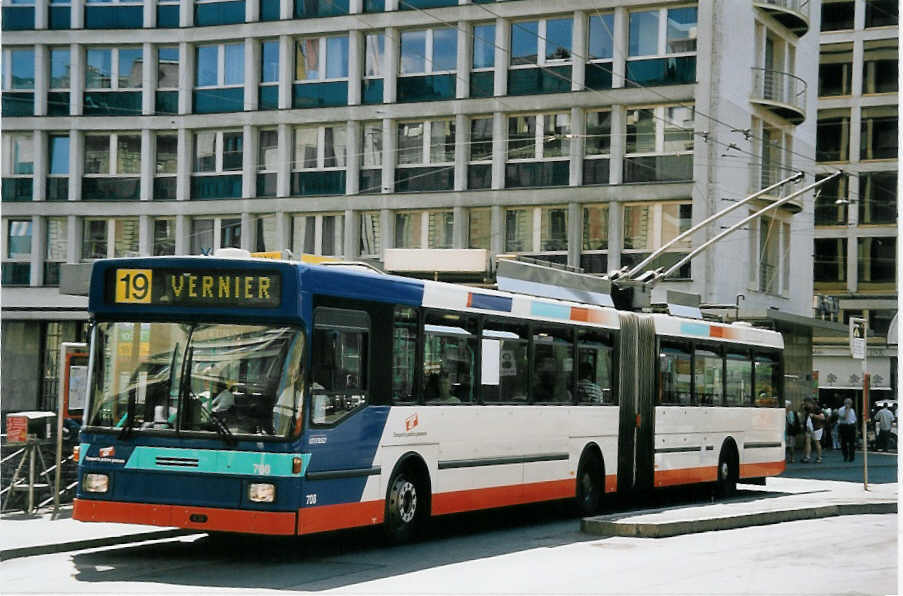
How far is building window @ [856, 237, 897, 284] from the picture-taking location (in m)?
56.2

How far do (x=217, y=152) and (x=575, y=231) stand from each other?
36.6 ft

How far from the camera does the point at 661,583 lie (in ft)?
40.4

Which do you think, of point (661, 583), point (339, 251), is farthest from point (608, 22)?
point (661, 583)

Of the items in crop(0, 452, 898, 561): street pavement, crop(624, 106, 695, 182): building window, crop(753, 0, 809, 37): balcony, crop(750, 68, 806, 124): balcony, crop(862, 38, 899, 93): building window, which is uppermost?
crop(862, 38, 899, 93): building window

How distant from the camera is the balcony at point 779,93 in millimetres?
41281

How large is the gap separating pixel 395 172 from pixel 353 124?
184 centimetres

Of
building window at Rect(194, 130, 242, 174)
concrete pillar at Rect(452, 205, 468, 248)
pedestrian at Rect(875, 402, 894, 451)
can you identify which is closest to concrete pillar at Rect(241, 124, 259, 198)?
building window at Rect(194, 130, 242, 174)

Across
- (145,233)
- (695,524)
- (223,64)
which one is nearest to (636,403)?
(695,524)

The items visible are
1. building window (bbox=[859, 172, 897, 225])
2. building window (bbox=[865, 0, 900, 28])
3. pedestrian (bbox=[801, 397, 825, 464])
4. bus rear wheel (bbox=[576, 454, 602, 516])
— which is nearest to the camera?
bus rear wheel (bbox=[576, 454, 602, 516])

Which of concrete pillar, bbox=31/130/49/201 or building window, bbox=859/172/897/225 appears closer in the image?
concrete pillar, bbox=31/130/49/201

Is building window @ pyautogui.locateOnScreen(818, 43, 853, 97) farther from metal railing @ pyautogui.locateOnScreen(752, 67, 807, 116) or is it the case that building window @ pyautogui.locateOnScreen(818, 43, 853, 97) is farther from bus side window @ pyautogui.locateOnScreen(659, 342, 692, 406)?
bus side window @ pyautogui.locateOnScreen(659, 342, 692, 406)

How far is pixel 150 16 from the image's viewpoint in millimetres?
45125

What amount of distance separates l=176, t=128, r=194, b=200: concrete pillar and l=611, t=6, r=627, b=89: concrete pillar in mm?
12677

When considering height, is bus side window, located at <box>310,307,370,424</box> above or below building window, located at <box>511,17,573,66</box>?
below
